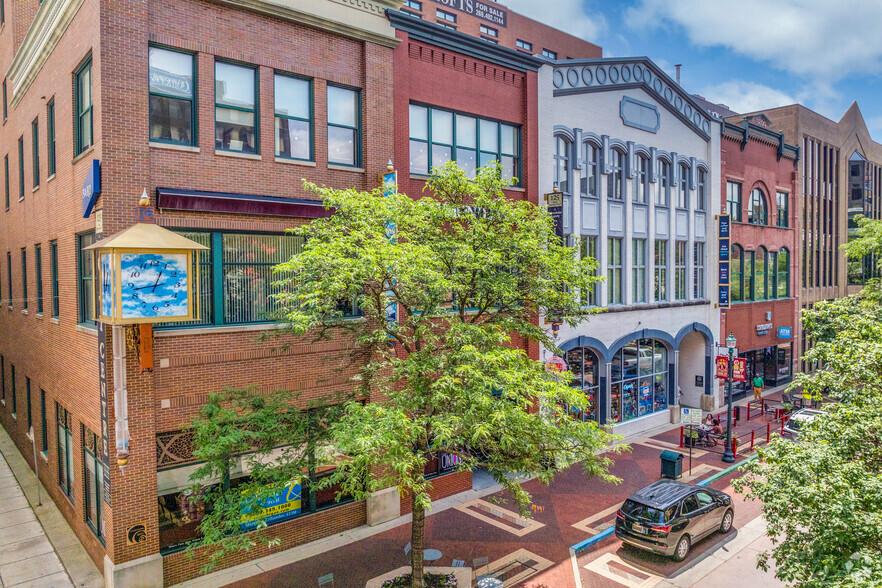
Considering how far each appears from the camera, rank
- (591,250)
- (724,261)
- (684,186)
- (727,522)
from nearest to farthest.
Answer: (727,522) < (591,250) < (684,186) < (724,261)

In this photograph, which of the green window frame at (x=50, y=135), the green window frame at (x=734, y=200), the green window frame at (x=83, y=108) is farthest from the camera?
the green window frame at (x=734, y=200)

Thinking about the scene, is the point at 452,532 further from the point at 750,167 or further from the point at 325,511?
the point at 750,167

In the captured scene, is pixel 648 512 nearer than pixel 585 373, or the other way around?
pixel 648 512

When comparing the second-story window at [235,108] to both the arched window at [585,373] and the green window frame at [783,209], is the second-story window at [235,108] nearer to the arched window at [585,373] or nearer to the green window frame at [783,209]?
the arched window at [585,373]

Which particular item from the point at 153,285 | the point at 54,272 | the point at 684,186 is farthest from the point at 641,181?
the point at 54,272

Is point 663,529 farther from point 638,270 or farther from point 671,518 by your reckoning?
point 638,270

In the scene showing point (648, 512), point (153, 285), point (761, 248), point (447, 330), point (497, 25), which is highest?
point (497, 25)

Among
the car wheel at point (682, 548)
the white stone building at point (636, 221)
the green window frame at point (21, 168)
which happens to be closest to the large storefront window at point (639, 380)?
the white stone building at point (636, 221)

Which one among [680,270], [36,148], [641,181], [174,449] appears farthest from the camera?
[680,270]

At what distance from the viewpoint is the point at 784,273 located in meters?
35.4

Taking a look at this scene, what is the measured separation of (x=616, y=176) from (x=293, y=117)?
14957 millimetres

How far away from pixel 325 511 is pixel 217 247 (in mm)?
Answer: 7520

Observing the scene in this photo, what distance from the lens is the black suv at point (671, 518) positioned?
1351 centimetres

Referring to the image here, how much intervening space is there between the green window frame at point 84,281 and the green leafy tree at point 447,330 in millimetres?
6224
